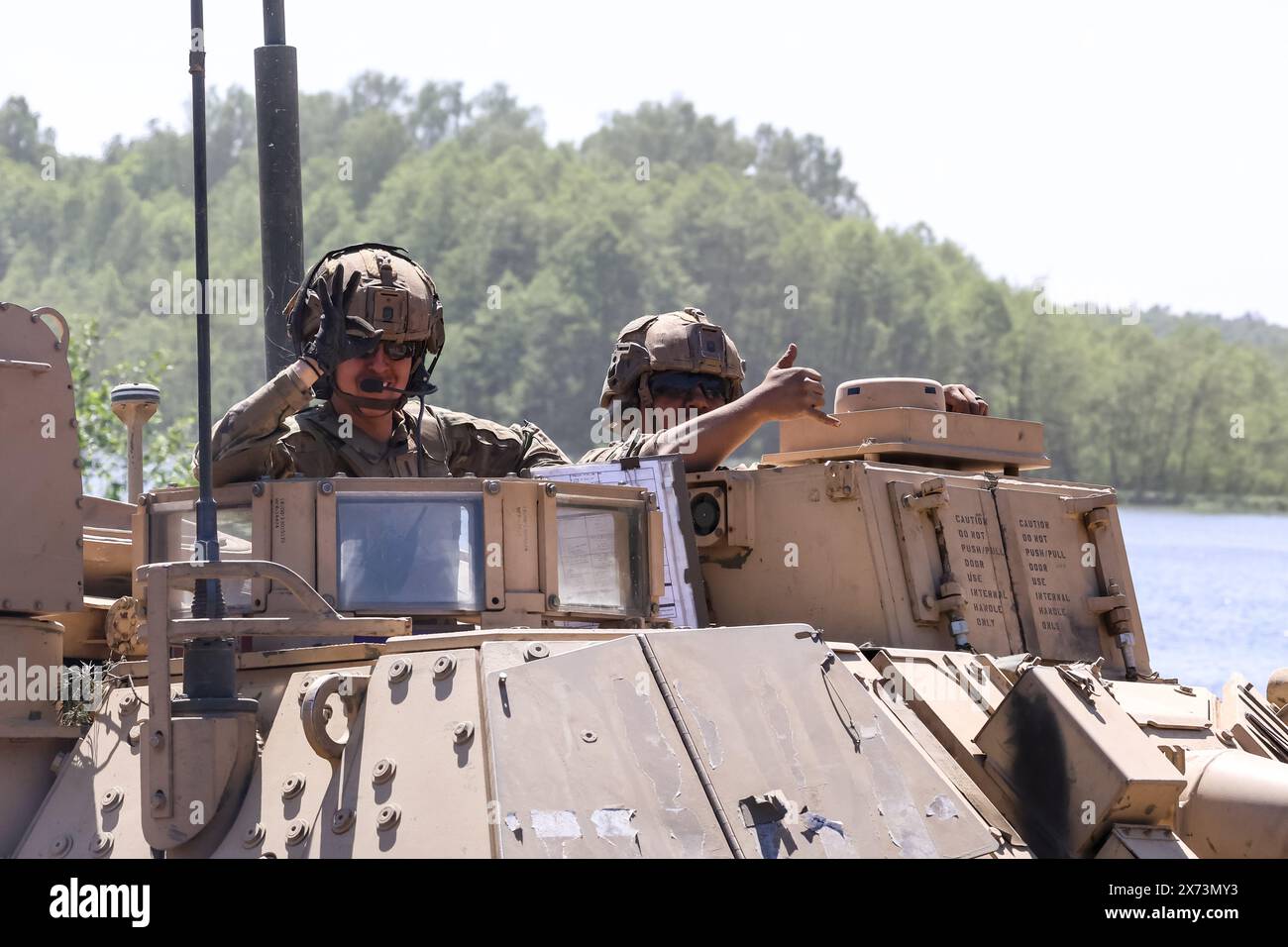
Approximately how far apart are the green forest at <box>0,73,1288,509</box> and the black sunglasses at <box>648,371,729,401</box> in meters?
14.4

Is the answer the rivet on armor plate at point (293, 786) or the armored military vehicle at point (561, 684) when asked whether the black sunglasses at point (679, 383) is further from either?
the rivet on armor plate at point (293, 786)

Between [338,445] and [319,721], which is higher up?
[338,445]

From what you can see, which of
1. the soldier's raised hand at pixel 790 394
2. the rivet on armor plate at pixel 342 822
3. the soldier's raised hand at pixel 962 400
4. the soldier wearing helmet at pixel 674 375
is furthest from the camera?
the soldier wearing helmet at pixel 674 375

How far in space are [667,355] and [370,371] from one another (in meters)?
2.68

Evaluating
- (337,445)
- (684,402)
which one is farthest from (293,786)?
(684,402)

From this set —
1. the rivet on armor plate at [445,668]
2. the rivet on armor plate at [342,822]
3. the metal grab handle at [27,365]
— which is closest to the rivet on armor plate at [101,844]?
the rivet on armor plate at [342,822]

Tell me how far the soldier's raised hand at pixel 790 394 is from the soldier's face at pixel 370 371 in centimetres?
168

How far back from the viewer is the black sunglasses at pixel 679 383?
36.8 ft

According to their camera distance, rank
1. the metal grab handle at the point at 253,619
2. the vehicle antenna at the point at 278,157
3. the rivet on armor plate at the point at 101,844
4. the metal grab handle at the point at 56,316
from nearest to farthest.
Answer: the metal grab handle at the point at 253,619, the rivet on armor plate at the point at 101,844, the metal grab handle at the point at 56,316, the vehicle antenna at the point at 278,157

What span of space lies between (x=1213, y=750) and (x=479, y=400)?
31.6m

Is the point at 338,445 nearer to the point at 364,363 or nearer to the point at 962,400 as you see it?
the point at 364,363

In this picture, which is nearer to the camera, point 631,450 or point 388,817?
point 388,817

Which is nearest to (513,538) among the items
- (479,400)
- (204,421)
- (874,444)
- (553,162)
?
(204,421)

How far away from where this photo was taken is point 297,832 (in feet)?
22.2
